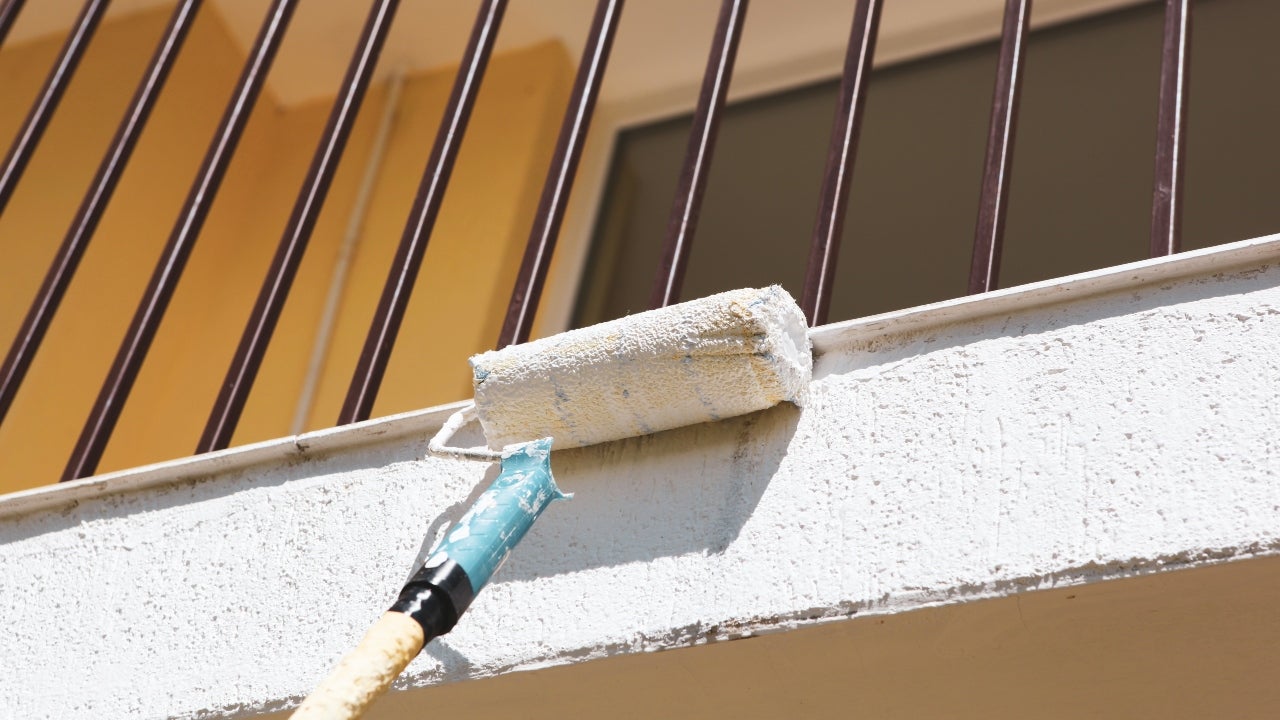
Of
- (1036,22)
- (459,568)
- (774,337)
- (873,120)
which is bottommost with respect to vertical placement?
(459,568)

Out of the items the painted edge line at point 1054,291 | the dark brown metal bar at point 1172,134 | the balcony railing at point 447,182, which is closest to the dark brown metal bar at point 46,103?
the balcony railing at point 447,182

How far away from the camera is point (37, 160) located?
455cm

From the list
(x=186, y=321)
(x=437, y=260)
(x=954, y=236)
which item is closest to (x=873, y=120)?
(x=954, y=236)

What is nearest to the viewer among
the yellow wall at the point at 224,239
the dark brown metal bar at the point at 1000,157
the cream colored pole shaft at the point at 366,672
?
the cream colored pole shaft at the point at 366,672

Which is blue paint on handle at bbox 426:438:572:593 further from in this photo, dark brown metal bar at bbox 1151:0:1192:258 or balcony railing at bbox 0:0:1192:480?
dark brown metal bar at bbox 1151:0:1192:258

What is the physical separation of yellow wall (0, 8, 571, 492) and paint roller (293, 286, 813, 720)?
7.85 ft

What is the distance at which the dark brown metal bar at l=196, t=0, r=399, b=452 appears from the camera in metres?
2.14

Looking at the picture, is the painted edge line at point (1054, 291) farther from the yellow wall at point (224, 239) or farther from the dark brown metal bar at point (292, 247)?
the yellow wall at point (224, 239)

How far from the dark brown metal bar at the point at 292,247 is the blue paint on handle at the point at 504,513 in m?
0.61

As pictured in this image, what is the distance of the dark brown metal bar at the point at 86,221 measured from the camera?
228 centimetres

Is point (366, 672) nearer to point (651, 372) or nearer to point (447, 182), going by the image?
point (651, 372)

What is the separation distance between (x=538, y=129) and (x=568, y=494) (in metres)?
2.96

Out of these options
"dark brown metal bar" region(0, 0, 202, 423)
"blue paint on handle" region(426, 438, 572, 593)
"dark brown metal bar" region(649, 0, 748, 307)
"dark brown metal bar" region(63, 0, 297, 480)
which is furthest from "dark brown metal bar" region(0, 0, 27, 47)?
"blue paint on handle" region(426, 438, 572, 593)

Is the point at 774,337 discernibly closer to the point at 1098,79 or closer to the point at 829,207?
the point at 829,207
